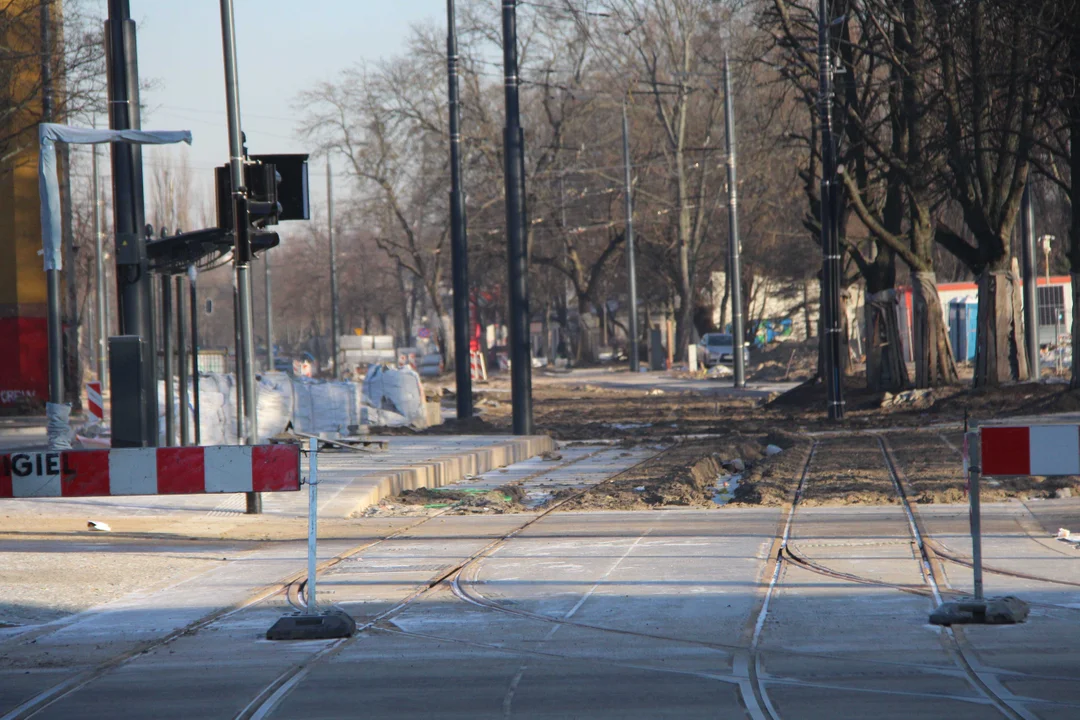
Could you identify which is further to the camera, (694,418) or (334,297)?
(334,297)

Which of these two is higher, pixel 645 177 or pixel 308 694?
pixel 645 177

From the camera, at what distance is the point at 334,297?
54.6 m

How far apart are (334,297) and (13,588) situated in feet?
152

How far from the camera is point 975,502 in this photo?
7156 mm

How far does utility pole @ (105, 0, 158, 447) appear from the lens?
12.6 m

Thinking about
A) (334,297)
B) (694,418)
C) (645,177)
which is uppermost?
(645,177)

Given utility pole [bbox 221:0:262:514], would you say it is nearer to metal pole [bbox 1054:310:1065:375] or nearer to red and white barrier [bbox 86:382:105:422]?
red and white barrier [bbox 86:382:105:422]

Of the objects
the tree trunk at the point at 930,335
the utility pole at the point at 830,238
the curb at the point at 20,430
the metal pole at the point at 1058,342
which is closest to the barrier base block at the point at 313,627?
the utility pole at the point at 830,238

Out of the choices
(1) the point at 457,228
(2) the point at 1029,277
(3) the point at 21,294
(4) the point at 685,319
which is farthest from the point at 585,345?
(1) the point at 457,228

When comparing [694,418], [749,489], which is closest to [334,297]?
[694,418]

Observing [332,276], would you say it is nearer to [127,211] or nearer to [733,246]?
[733,246]

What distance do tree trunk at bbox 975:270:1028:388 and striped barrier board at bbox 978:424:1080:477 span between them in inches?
759

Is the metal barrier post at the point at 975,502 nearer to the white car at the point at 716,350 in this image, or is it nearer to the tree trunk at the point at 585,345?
the white car at the point at 716,350

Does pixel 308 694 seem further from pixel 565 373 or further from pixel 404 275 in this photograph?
pixel 404 275
